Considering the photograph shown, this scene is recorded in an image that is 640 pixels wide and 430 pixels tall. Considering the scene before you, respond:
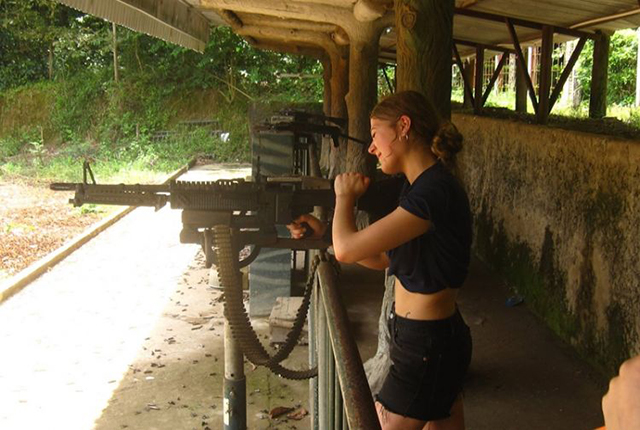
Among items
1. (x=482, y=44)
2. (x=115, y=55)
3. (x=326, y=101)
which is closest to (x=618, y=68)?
(x=326, y=101)

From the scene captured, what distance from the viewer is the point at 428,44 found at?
4.20 meters

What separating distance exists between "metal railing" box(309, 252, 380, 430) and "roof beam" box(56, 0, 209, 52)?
4.05 m

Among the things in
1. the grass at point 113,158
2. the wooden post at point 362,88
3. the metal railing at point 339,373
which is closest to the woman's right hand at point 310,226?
the metal railing at point 339,373

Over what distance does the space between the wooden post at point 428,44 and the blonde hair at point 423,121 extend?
165 centimetres

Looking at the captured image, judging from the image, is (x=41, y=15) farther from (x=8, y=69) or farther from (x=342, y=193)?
(x=342, y=193)

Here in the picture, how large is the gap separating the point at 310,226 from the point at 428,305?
105 centimetres

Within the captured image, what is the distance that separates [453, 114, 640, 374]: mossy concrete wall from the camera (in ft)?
14.9

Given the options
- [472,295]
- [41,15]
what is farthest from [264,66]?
[472,295]

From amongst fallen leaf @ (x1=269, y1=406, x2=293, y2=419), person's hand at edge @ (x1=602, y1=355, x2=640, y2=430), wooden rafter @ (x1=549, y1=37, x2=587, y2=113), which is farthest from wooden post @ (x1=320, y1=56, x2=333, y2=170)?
person's hand at edge @ (x1=602, y1=355, x2=640, y2=430)

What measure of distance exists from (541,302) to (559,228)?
650 mm

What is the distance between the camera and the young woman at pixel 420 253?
96.8 inches

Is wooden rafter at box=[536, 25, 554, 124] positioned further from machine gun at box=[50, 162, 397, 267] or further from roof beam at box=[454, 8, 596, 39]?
machine gun at box=[50, 162, 397, 267]

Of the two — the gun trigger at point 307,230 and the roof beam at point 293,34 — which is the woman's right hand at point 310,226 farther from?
the roof beam at point 293,34

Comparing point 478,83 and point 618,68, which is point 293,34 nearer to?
point 478,83
